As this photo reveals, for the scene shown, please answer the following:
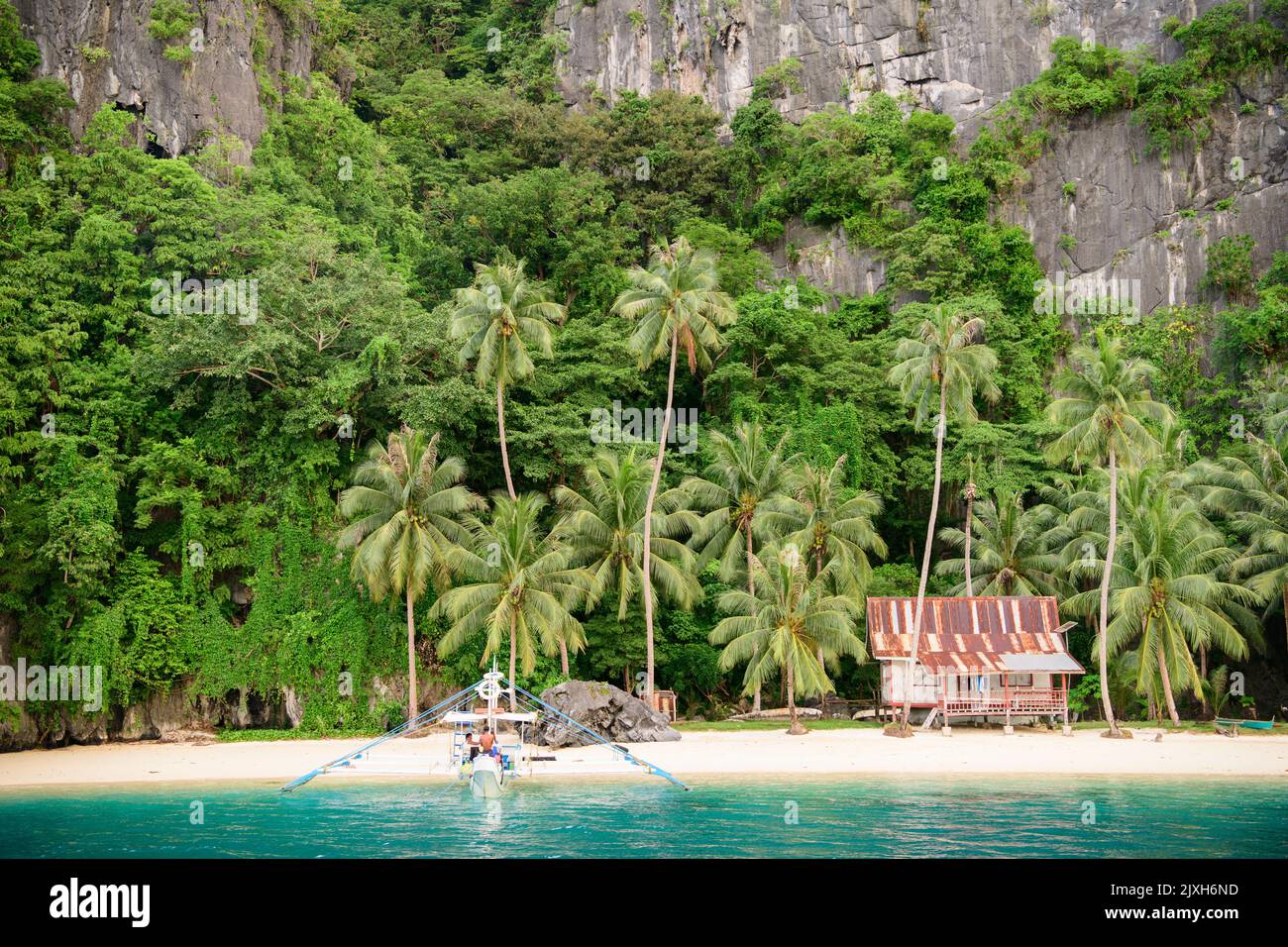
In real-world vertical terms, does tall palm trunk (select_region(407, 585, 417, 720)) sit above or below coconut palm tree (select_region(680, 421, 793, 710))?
below

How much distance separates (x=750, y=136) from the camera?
177 ft

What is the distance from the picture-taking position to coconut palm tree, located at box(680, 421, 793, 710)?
36812mm

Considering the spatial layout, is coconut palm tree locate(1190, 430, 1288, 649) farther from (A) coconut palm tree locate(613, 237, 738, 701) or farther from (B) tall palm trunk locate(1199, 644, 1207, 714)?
(A) coconut palm tree locate(613, 237, 738, 701)

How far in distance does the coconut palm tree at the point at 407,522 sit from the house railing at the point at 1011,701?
15539mm

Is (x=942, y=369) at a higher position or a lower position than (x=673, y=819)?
higher

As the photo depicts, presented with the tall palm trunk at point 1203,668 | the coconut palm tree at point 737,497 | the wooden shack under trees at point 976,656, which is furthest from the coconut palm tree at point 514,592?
the tall palm trunk at point 1203,668

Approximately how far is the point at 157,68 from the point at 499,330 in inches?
729

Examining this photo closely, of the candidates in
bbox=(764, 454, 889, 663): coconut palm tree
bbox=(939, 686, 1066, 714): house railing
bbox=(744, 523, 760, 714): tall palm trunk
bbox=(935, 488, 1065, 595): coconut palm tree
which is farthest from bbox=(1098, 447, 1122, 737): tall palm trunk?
bbox=(744, 523, 760, 714): tall palm trunk

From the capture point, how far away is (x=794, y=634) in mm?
31750

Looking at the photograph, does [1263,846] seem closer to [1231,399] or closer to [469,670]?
[469,670]

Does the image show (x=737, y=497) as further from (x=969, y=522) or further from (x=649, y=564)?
(x=969, y=522)

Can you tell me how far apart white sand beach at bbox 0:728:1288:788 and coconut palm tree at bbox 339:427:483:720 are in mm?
4631

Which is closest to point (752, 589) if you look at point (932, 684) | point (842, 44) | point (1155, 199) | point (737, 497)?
point (737, 497)
